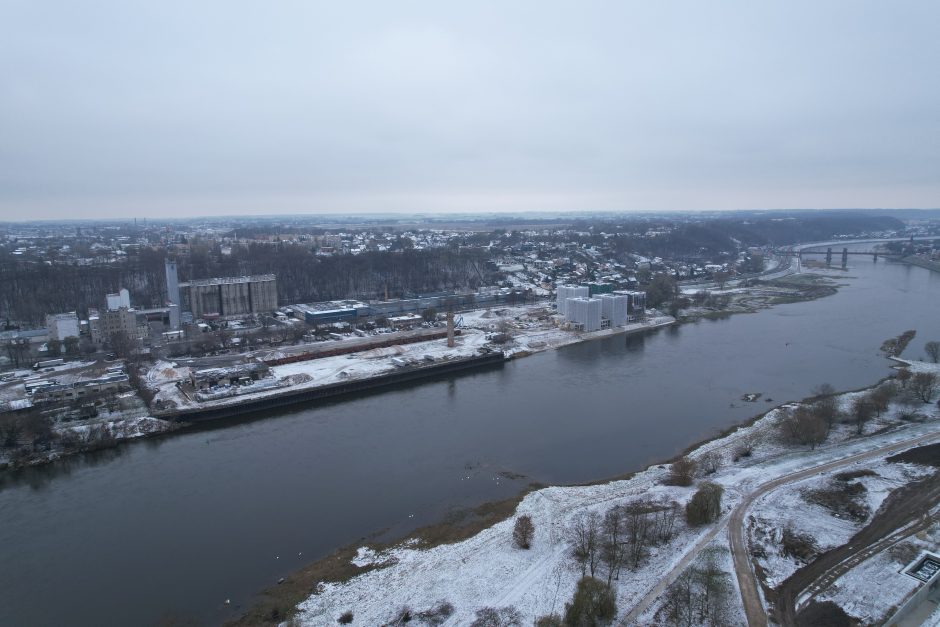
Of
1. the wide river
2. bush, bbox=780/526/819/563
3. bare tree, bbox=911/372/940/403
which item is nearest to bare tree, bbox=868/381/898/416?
bare tree, bbox=911/372/940/403

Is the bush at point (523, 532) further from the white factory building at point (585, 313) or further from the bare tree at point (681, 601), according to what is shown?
the white factory building at point (585, 313)

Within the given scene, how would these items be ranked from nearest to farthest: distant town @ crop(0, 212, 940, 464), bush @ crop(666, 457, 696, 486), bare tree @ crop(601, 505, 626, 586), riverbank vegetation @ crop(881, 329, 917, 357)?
bare tree @ crop(601, 505, 626, 586), bush @ crop(666, 457, 696, 486), distant town @ crop(0, 212, 940, 464), riverbank vegetation @ crop(881, 329, 917, 357)

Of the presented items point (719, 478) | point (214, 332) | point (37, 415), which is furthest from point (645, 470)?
point (214, 332)

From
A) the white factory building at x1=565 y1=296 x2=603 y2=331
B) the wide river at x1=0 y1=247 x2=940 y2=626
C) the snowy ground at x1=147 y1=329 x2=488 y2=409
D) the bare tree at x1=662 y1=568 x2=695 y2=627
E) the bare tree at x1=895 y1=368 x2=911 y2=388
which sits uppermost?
the white factory building at x1=565 y1=296 x2=603 y2=331

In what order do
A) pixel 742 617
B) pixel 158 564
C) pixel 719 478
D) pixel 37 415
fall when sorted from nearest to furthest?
pixel 742 617 < pixel 158 564 < pixel 719 478 < pixel 37 415

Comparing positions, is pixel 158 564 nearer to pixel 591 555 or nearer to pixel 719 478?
pixel 591 555

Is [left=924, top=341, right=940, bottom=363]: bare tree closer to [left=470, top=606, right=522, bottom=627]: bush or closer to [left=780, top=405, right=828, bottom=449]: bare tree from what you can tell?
[left=780, top=405, right=828, bottom=449]: bare tree
